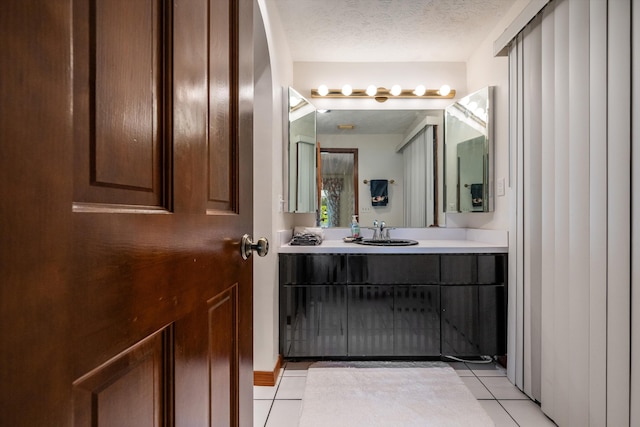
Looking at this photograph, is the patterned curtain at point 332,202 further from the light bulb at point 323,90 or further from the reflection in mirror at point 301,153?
the light bulb at point 323,90

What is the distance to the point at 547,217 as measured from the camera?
157cm

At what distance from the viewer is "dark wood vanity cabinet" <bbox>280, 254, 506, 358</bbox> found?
2.08 metres

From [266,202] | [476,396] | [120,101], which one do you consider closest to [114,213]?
[120,101]

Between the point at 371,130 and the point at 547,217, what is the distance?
4.87 feet

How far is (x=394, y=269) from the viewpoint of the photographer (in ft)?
6.87

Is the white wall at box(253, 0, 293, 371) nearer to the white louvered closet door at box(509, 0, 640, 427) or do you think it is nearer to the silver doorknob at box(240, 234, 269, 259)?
the silver doorknob at box(240, 234, 269, 259)

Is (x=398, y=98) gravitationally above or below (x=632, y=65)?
above

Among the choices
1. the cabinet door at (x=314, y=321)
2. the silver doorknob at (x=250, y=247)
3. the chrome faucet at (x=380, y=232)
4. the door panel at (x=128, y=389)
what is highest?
the silver doorknob at (x=250, y=247)

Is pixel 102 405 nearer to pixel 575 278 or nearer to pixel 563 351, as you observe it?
pixel 575 278

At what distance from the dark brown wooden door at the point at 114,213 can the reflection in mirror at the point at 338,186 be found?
1.88 meters

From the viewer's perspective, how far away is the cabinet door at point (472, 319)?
207 centimetres

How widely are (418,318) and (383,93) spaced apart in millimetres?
1737

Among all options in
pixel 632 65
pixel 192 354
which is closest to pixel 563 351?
pixel 632 65

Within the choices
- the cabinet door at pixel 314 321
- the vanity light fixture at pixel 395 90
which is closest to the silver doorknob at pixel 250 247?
the cabinet door at pixel 314 321
